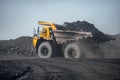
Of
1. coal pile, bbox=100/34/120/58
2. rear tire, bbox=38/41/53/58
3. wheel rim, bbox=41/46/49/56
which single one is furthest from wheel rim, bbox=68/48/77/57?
coal pile, bbox=100/34/120/58

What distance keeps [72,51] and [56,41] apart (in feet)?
6.10

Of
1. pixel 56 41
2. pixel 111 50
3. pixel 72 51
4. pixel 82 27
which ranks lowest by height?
pixel 111 50

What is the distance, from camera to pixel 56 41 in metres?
17.1

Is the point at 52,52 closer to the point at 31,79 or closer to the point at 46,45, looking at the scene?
the point at 46,45

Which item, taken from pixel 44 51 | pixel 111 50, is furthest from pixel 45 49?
pixel 111 50

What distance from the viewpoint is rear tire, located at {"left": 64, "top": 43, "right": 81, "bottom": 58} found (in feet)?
49.9

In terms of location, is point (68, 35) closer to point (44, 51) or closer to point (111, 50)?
point (44, 51)

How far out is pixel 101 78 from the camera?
8.07 m

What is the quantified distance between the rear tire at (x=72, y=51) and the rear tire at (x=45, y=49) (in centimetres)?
159

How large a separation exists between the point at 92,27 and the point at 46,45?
3812mm

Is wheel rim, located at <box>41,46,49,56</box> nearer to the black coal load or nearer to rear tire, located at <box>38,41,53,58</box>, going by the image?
rear tire, located at <box>38,41,53,58</box>

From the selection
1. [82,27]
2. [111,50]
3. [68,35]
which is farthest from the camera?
[111,50]

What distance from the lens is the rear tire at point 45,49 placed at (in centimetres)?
1727

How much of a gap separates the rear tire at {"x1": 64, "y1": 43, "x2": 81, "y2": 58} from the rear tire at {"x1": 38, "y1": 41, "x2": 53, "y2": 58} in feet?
5.20
